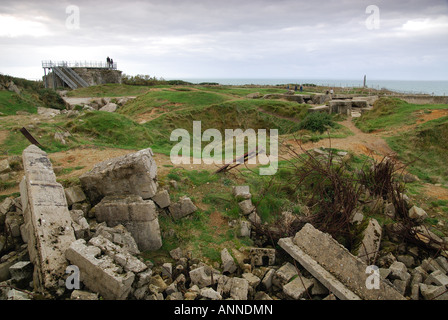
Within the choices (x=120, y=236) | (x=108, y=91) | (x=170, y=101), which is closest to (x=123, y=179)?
(x=120, y=236)

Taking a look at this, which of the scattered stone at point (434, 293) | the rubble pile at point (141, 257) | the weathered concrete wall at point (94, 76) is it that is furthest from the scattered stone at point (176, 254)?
the weathered concrete wall at point (94, 76)

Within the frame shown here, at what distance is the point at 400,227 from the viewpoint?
7.51 meters

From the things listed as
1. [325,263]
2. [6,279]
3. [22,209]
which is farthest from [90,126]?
[325,263]

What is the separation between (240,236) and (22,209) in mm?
5075

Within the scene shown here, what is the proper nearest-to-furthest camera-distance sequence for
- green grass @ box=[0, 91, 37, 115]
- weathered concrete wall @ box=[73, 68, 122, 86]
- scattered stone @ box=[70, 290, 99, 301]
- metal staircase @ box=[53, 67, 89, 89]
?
scattered stone @ box=[70, 290, 99, 301] < green grass @ box=[0, 91, 37, 115] < metal staircase @ box=[53, 67, 89, 89] < weathered concrete wall @ box=[73, 68, 122, 86]

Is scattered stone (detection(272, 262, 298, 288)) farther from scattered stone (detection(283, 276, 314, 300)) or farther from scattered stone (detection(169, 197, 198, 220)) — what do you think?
scattered stone (detection(169, 197, 198, 220))

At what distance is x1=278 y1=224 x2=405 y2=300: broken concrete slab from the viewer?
544cm

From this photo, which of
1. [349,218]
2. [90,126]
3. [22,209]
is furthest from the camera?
[90,126]

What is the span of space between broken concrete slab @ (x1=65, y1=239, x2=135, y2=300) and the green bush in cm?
1449

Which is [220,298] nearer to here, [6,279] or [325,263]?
Answer: [325,263]

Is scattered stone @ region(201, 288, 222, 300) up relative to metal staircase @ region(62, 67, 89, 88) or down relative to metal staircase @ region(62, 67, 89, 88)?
down

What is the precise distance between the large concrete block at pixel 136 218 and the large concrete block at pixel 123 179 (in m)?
0.47

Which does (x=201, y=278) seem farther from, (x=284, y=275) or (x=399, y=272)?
(x=399, y=272)

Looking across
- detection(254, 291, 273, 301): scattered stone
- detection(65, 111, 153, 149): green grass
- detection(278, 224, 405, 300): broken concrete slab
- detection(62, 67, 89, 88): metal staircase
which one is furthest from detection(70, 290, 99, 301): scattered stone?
detection(62, 67, 89, 88): metal staircase
